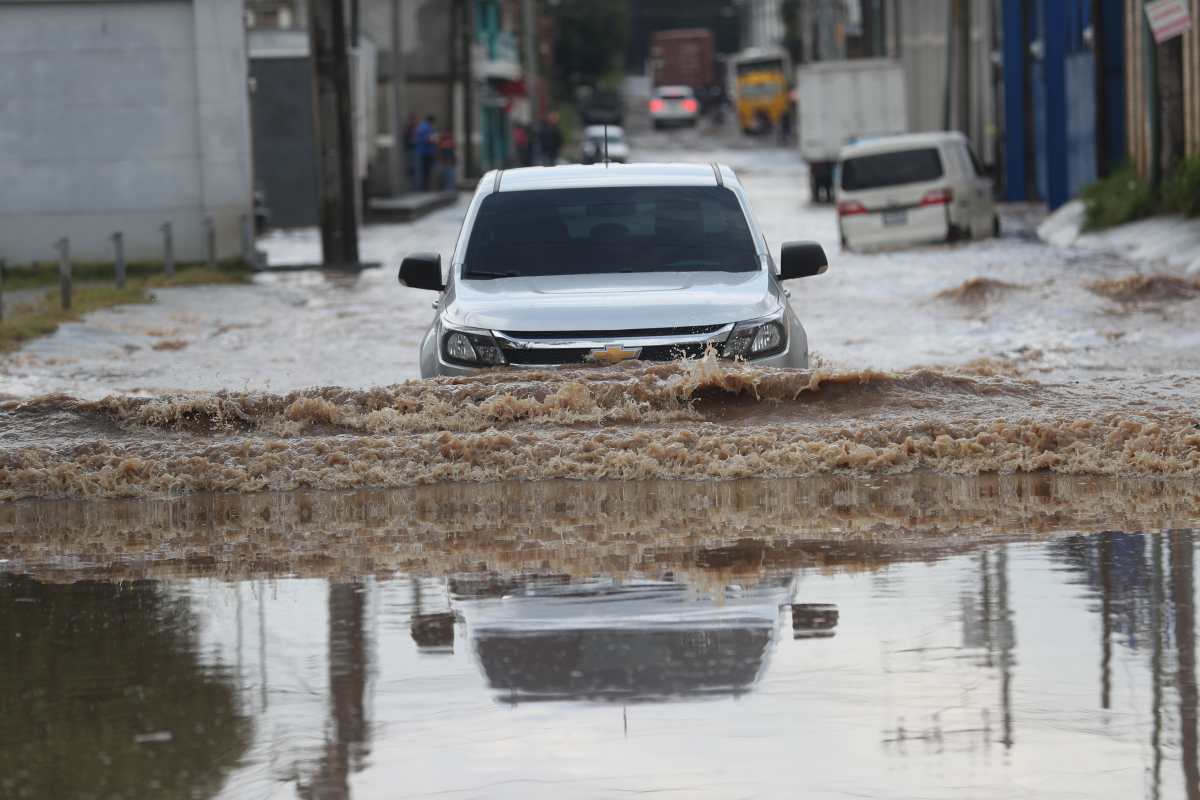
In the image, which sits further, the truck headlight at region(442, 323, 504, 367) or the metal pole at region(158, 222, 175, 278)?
the metal pole at region(158, 222, 175, 278)

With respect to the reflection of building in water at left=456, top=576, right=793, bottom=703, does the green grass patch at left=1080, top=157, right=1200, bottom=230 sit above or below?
above

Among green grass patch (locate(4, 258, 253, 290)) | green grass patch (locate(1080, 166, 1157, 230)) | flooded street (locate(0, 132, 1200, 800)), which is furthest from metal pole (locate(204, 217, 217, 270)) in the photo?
flooded street (locate(0, 132, 1200, 800))

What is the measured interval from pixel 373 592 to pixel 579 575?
73 cm

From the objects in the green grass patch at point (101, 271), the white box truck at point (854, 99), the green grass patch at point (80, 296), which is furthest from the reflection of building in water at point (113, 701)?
the white box truck at point (854, 99)

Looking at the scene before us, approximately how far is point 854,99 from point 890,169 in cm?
2368

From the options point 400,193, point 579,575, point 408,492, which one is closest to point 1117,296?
point 408,492

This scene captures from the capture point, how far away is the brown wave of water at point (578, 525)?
27.2 feet

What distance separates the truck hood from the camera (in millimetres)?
11117

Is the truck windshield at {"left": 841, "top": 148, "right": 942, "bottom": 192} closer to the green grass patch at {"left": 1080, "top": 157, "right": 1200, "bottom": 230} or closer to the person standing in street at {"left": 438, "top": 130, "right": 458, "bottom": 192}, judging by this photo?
the green grass patch at {"left": 1080, "top": 157, "right": 1200, "bottom": 230}

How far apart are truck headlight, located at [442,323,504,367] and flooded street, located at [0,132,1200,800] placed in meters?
0.14

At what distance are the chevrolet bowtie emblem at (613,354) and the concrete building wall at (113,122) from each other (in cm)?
2091

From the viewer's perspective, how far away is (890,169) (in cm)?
3388

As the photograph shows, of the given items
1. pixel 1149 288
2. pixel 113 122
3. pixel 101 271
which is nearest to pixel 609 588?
pixel 1149 288

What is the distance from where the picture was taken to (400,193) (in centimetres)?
5656
